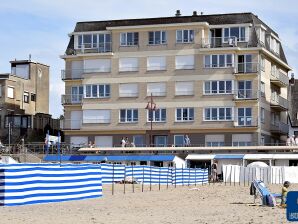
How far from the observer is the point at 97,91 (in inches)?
3150

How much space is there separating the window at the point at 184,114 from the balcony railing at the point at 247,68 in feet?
21.0

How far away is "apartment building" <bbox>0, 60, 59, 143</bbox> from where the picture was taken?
86.7 metres

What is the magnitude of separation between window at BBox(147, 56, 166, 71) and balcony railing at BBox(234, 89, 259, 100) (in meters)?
→ 8.28

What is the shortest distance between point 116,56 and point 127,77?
2703 millimetres

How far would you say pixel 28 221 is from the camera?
19.6m

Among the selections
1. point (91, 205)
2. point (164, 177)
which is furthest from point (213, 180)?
point (91, 205)

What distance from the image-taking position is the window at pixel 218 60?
7625 cm

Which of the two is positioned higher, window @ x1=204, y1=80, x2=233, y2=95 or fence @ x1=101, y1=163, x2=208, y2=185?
window @ x1=204, y1=80, x2=233, y2=95

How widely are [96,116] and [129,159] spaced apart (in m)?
8.85

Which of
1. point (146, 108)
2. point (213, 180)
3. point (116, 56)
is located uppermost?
point (116, 56)

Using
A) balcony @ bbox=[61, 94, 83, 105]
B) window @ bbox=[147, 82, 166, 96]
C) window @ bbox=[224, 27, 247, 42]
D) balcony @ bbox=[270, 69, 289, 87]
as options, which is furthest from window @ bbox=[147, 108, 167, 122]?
balcony @ bbox=[270, 69, 289, 87]

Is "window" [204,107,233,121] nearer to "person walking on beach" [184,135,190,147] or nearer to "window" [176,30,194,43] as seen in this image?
"person walking on beach" [184,135,190,147]

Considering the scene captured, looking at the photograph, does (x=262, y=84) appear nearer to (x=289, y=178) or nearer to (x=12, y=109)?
(x=289, y=178)

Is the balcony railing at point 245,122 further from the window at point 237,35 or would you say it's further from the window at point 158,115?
the window at point 237,35
